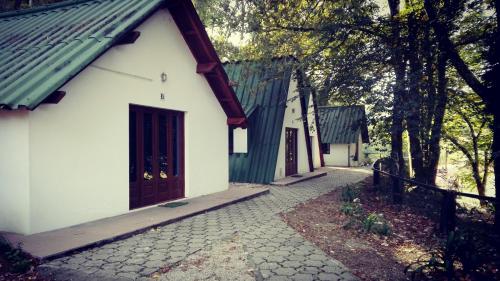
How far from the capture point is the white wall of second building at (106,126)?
19.5ft

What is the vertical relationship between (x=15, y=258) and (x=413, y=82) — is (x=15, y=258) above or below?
below

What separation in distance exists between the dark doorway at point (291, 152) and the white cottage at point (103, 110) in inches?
242

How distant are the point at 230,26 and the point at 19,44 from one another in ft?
19.1

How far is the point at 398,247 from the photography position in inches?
239

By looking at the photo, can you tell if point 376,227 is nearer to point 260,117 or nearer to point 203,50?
point 203,50

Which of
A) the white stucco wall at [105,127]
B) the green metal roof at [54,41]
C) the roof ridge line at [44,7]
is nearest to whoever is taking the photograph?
the green metal roof at [54,41]

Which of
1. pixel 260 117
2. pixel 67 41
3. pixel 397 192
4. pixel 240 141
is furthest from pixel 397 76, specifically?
pixel 67 41

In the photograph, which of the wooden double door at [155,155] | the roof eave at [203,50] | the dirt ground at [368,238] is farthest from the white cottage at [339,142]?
the wooden double door at [155,155]

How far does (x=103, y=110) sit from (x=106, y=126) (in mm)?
335

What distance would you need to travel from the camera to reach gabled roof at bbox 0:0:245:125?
5.66 meters

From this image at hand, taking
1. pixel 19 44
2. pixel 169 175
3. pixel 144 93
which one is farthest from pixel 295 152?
pixel 19 44

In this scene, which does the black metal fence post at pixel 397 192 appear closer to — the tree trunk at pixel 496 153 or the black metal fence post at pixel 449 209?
the tree trunk at pixel 496 153

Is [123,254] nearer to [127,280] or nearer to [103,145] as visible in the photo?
[127,280]

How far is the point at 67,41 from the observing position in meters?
6.86
